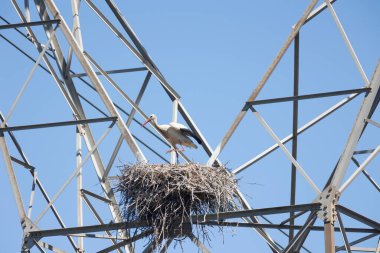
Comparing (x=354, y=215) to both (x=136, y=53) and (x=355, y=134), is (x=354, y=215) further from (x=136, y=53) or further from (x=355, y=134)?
(x=136, y=53)

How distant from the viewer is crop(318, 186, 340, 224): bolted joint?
13.1 m

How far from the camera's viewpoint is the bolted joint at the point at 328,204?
1314cm

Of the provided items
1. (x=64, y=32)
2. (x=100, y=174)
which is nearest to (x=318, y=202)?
(x=100, y=174)

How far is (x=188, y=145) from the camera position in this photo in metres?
18.8

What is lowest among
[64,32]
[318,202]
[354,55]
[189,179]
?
[318,202]

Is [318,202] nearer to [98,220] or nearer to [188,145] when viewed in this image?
[98,220]

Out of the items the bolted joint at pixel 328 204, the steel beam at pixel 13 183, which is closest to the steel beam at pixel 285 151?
the bolted joint at pixel 328 204

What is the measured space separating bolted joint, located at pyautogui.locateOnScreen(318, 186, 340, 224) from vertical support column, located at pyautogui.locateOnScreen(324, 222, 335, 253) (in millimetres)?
75

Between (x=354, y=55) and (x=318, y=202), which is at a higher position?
(x=354, y=55)

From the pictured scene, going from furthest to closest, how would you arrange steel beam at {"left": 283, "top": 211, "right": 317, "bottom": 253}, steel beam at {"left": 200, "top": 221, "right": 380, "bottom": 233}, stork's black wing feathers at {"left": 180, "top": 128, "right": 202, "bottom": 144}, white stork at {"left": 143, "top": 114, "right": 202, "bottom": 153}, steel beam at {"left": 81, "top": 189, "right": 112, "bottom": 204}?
white stork at {"left": 143, "top": 114, "right": 202, "bottom": 153} → stork's black wing feathers at {"left": 180, "top": 128, "right": 202, "bottom": 144} → steel beam at {"left": 81, "top": 189, "right": 112, "bottom": 204} → steel beam at {"left": 200, "top": 221, "right": 380, "bottom": 233} → steel beam at {"left": 283, "top": 211, "right": 317, "bottom": 253}

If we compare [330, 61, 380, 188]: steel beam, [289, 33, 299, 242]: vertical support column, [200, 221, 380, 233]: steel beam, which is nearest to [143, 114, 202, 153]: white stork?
[289, 33, 299, 242]: vertical support column

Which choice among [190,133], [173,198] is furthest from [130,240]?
[190,133]

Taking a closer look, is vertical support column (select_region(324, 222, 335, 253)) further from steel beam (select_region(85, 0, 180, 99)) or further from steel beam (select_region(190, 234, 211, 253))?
steel beam (select_region(85, 0, 180, 99))

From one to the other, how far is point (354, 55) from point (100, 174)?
13.5 ft
